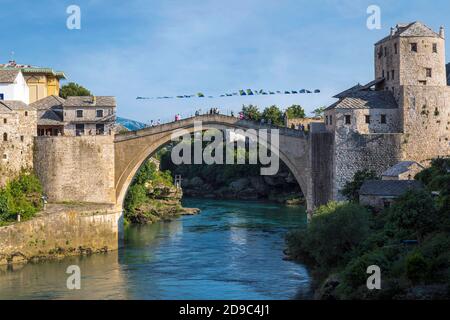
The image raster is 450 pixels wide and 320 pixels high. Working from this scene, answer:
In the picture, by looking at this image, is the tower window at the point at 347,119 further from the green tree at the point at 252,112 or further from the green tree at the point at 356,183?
the green tree at the point at 252,112

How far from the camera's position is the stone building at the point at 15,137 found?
62156mm

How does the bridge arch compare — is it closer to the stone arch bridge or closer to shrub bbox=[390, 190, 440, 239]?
the stone arch bridge

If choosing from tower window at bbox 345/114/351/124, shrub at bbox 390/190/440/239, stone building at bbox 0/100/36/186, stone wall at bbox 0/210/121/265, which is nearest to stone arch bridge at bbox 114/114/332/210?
tower window at bbox 345/114/351/124

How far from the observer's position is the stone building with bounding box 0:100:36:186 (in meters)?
62.2

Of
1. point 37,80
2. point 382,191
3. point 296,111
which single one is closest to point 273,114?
point 296,111

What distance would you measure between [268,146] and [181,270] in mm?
15476

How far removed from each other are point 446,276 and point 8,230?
31.7 m

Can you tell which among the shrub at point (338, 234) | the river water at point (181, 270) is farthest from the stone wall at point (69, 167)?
the shrub at point (338, 234)

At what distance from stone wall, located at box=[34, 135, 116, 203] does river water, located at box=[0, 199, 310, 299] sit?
5.77 metres

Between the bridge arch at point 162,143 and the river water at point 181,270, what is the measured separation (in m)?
6.02

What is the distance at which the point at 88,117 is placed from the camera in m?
68.1

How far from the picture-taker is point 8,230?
5725 centimetres
